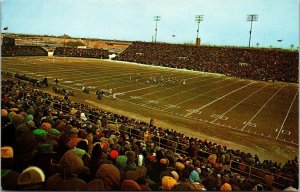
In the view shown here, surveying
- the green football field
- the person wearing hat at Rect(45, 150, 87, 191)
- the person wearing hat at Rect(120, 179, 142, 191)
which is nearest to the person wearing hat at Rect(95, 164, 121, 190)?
the person wearing hat at Rect(120, 179, 142, 191)

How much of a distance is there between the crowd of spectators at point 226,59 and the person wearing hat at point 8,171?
50.3 meters

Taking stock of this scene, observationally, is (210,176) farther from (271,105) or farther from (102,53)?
(102,53)

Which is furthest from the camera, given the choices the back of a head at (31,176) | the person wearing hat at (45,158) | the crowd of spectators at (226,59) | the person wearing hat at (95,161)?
the crowd of spectators at (226,59)

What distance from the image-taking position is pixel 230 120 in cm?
2208

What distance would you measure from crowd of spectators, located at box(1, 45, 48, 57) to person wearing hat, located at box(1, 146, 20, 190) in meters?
56.1

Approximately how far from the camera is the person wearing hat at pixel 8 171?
579cm

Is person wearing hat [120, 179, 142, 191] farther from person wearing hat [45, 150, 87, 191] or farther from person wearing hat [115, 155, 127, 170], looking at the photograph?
person wearing hat [115, 155, 127, 170]

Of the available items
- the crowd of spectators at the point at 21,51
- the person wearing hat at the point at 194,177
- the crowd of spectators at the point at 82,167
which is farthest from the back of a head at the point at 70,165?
the crowd of spectators at the point at 21,51

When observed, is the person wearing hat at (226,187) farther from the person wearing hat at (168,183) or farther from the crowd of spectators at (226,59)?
the crowd of spectators at (226,59)

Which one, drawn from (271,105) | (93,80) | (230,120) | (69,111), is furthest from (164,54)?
(69,111)

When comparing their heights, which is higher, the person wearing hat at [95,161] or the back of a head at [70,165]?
the back of a head at [70,165]

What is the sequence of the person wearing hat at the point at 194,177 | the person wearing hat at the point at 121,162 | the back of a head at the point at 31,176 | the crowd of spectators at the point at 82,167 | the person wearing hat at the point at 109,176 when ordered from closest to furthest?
the back of a head at the point at 31,176
the crowd of spectators at the point at 82,167
the person wearing hat at the point at 109,176
the person wearing hat at the point at 121,162
the person wearing hat at the point at 194,177

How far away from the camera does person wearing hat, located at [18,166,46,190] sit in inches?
220

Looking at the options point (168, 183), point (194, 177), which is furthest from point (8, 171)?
point (194, 177)
